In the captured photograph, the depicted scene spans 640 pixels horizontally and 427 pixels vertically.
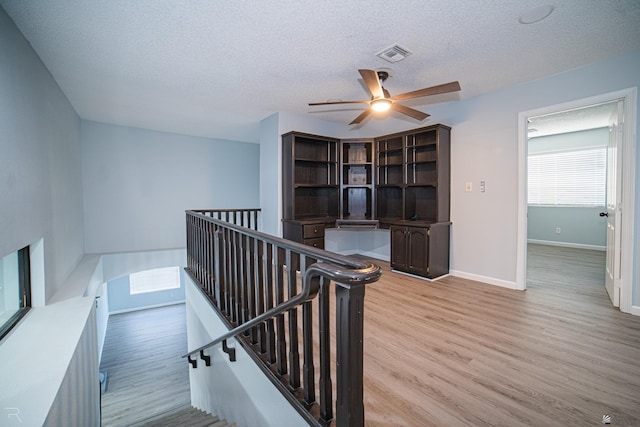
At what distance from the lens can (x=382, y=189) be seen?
16.8ft

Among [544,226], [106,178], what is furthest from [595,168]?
[106,178]

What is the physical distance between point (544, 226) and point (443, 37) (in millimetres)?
6442

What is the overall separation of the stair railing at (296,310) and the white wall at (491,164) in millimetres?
2531

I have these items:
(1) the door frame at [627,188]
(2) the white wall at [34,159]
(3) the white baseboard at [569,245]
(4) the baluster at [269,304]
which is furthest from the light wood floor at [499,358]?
(3) the white baseboard at [569,245]

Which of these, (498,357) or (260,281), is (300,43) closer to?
(260,281)

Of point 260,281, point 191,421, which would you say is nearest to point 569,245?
point 260,281

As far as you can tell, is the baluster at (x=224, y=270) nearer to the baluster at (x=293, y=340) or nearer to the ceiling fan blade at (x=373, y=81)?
the baluster at (x=293, y=340)

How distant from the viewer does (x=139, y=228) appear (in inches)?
236

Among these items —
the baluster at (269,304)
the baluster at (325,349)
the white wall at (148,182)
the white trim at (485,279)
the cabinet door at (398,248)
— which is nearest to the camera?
the baluster at (325,349)

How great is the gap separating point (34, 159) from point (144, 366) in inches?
Answer: 184

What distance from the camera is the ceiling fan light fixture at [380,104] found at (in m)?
2.99

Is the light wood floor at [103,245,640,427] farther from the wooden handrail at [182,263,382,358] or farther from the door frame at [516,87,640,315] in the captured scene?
the wooden handrail at [182,263,382,358]

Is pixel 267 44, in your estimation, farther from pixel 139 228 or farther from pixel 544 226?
pixel 544 226

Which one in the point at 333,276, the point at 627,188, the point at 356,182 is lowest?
the point at 333,276
